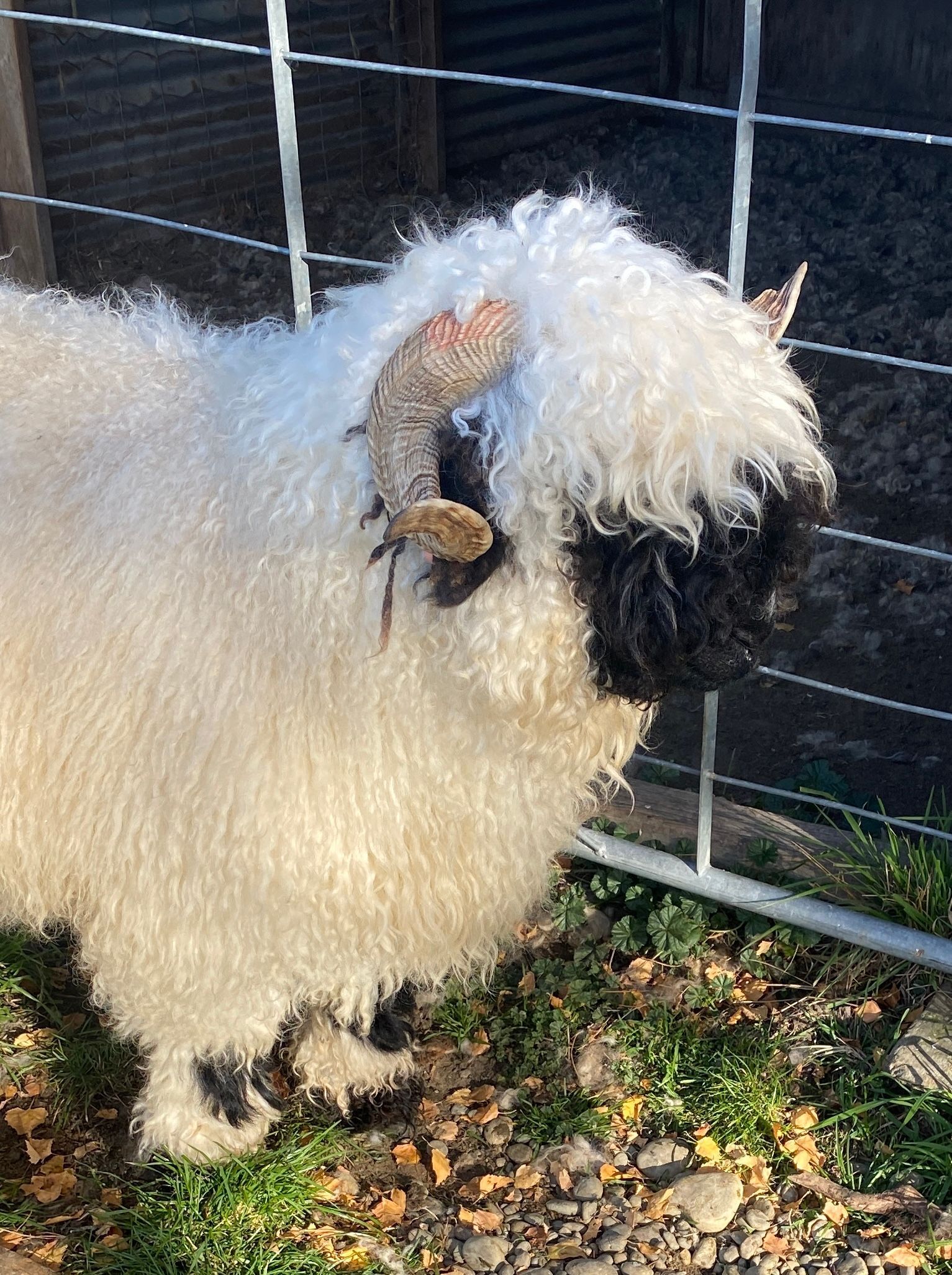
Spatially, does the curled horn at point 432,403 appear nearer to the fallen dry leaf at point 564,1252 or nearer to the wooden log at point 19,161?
the fallen dry leaf at point 564,1252

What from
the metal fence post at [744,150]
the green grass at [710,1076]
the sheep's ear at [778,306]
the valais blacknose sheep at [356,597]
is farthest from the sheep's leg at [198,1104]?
the sheep's ear at [778,306]

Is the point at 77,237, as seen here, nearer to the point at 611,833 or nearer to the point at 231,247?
the point at 231,247

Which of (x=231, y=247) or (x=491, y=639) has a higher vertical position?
(x=491, y=639)

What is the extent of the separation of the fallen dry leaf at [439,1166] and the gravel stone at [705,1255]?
0.57 m

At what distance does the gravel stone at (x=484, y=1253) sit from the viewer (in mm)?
2633

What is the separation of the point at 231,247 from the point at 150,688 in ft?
20.0

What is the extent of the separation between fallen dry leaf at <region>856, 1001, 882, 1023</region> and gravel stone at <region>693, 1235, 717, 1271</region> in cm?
68

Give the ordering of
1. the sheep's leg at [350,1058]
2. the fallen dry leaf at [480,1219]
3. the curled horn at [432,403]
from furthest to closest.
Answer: the sheep's leg at [350,1058] < the fallen dry leaf at [480,1219] < the curled horn at [432,403]

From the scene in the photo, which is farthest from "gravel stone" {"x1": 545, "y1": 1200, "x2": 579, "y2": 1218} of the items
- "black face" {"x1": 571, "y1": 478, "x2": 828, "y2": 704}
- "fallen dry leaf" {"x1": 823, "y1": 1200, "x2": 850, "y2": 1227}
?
"black face" {"x1": 571, "y1": 478, "x2": 828, "y2": 704}

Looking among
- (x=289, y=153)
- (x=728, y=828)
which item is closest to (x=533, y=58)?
(x=289, y=153)

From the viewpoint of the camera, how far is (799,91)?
33.9ft

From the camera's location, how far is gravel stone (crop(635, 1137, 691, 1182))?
2818mm

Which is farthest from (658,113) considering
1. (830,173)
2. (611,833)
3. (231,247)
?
(611,833)

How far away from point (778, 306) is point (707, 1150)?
1799mm
